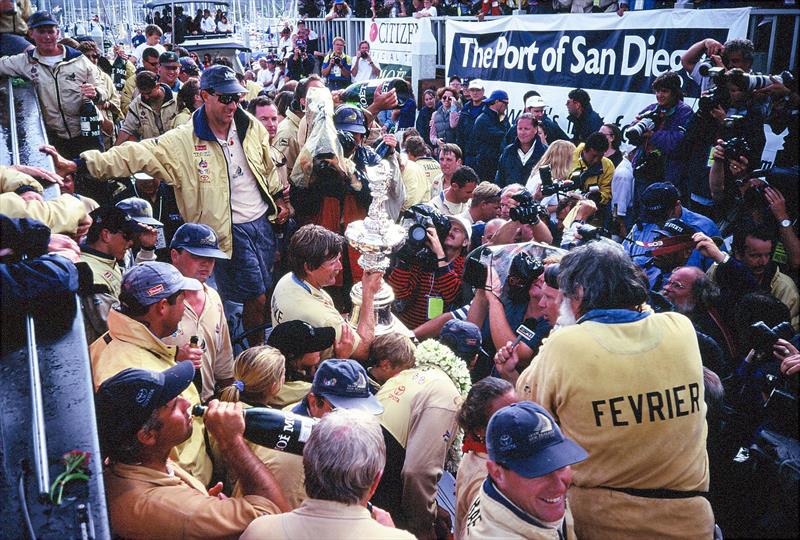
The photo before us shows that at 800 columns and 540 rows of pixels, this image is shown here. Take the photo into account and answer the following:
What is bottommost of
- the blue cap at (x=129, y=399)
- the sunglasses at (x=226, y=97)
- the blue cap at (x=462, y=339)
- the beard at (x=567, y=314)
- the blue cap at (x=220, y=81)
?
the blue cap at (x=462, y=339)

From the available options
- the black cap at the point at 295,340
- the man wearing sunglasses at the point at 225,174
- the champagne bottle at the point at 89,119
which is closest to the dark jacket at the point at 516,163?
the man wearing sunglasses at the point at 225,174

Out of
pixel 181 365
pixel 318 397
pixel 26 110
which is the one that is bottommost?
pixel 318 397

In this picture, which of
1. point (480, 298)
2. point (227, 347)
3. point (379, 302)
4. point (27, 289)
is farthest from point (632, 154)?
point (27, 289)

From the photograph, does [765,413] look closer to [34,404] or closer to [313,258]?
[313,258]

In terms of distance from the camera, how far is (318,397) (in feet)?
8.72

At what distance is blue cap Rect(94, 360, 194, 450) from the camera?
2137mm

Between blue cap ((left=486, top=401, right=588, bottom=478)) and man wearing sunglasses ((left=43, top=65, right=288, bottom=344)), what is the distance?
127 inches

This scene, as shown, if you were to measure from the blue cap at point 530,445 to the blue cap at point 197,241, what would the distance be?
7.60 feet

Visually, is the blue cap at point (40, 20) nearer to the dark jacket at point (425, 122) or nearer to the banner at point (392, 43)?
the dark jacket at point (425, 122)

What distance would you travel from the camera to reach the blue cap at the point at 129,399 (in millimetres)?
2137

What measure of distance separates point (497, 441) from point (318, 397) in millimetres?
869

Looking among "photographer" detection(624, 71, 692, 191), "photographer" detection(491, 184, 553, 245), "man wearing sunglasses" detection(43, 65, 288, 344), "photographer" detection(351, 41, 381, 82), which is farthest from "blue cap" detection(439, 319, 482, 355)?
"photographer" detection(351, 41, 381, 82)

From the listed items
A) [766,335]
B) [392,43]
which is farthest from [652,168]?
[392,43]

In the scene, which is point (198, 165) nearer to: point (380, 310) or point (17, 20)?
point (380, 310)
